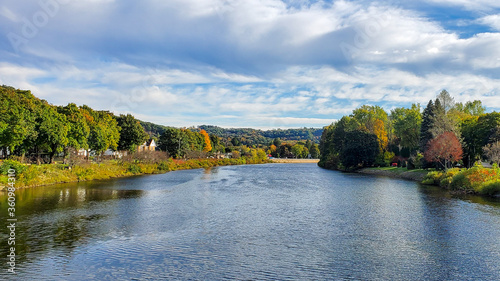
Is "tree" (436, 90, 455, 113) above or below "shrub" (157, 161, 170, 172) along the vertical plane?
above

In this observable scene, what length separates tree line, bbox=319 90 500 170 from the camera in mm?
44812

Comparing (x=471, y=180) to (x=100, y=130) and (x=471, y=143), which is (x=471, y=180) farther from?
(x=100, y=130)

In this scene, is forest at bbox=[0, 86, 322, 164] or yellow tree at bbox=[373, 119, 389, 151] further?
yellow tree at bbox=[373, 119, 389, 151]

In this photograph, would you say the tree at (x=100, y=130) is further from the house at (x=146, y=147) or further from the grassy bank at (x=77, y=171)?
the house at (x=146, y=147)

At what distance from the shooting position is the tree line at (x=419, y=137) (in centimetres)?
4481

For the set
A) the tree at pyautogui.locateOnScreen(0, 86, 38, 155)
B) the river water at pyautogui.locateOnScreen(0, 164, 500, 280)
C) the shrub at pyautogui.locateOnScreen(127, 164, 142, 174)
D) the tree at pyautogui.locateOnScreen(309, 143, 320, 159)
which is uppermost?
the tree at pyautogui.locateOnScreen(0, 86, 38, 155)

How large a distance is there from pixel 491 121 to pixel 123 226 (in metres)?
50.3

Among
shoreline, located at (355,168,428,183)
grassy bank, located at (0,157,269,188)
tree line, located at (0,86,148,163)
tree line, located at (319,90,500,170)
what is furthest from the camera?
shoreline, located at (355,168,428,183)

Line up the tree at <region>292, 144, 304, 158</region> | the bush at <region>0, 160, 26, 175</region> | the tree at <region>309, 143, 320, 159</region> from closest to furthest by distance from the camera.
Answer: the bush at <region>0, 160, 26, 175</region>, the tree at <region>309, 143, 320, 159</region>, the tree at <region>292, 144, 304, 158</region>

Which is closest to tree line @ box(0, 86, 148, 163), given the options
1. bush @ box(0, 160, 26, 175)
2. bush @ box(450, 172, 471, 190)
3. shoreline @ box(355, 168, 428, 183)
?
bush @ box(0, 160, 26, 175)

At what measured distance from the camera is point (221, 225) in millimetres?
20453

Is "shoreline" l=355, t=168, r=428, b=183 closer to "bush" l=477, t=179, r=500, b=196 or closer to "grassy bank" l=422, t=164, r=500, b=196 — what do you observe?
"grassy bank" l=422, t=164, r=500, b=196

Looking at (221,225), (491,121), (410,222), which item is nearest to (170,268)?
(221,225)

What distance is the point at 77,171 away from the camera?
47062 millimetres
